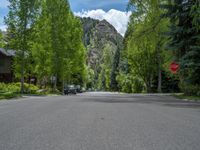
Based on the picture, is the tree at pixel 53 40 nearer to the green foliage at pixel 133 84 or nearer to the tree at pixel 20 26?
the tree at pixel 20 26

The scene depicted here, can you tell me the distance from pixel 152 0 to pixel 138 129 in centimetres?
2607

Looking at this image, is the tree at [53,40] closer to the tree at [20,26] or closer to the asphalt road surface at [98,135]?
the tree at [20,26]

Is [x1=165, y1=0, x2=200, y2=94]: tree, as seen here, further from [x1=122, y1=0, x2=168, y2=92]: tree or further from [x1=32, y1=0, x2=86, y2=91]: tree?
[x1=32, y1=0, x2=86, y2=91]: tree

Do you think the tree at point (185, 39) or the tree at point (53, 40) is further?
the tree at point (53, 40)

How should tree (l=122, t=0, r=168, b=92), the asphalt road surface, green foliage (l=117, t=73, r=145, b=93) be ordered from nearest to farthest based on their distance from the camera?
the asphalt road surface → tree (l=122, t=0, r=168, b=92) → green foliage (l=117, t=73, r=145, b=93)

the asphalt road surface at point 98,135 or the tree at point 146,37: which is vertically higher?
the tree at point 146,37

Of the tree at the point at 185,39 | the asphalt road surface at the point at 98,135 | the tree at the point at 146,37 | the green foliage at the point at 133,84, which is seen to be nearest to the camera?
the asphalt road surface at the point at 98,135

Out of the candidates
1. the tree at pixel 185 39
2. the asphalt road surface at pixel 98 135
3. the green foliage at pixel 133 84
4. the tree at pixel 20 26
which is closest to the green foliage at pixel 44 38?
the tree at pixel 20 26

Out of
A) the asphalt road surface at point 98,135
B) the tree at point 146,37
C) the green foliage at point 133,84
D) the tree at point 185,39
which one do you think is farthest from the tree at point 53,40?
the asphalt road surface at point 98,135

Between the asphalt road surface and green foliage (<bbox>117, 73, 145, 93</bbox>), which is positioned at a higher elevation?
green foliage (<bbox>117, 73, 145, 93</bbox>)

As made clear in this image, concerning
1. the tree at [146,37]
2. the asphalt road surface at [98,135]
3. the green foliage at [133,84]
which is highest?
the tree at [146,37]

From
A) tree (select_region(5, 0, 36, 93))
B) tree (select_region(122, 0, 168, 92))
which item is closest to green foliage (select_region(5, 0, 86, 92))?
tree (select_region(5, 0, 36, 93))

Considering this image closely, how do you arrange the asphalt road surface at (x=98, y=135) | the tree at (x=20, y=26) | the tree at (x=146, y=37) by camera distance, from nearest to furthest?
the asphalt road surface at (x=98, y=135) < the tree at (x=146, y=37) < the tree at (x=20, y=26)

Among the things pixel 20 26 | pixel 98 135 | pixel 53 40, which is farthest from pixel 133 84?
pixel 98 135
